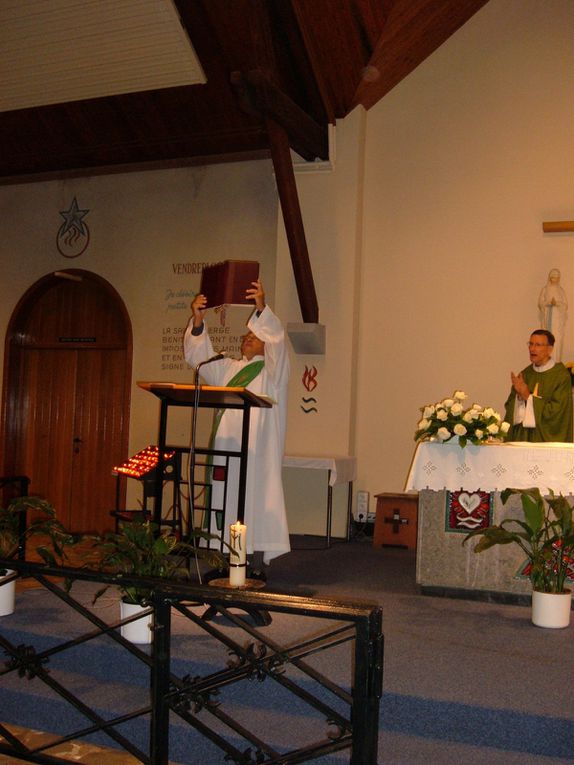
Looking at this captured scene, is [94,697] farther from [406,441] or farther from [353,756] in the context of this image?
[406,441]

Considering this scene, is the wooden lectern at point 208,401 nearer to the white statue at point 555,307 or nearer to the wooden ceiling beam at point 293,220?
the wooden ceiling beam at point 293,220

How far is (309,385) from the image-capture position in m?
7.07

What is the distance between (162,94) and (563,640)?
5.59 meters

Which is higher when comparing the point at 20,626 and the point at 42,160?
the point at 42,160

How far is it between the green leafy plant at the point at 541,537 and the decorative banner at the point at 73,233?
18.6ft

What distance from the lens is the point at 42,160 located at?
26.5 ft

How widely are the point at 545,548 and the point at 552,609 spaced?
0.97ft

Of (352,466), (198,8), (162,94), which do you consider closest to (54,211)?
(162,94)

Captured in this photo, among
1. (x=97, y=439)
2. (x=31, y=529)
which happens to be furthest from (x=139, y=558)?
(x=97, y=439)

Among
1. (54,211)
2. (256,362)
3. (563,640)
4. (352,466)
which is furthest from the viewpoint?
(54,211)

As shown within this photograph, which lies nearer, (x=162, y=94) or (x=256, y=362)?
(x=256, y=362)

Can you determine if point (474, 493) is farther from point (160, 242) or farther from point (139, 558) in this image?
point (160, 242)

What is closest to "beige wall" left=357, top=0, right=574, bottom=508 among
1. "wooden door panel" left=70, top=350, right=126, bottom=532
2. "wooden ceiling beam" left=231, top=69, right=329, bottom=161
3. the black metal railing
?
"wooden ceiling beam" left=231, top=69, right=329, bottom=161

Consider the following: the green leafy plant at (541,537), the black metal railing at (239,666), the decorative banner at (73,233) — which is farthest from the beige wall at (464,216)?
the black metal railing at (239,666)
